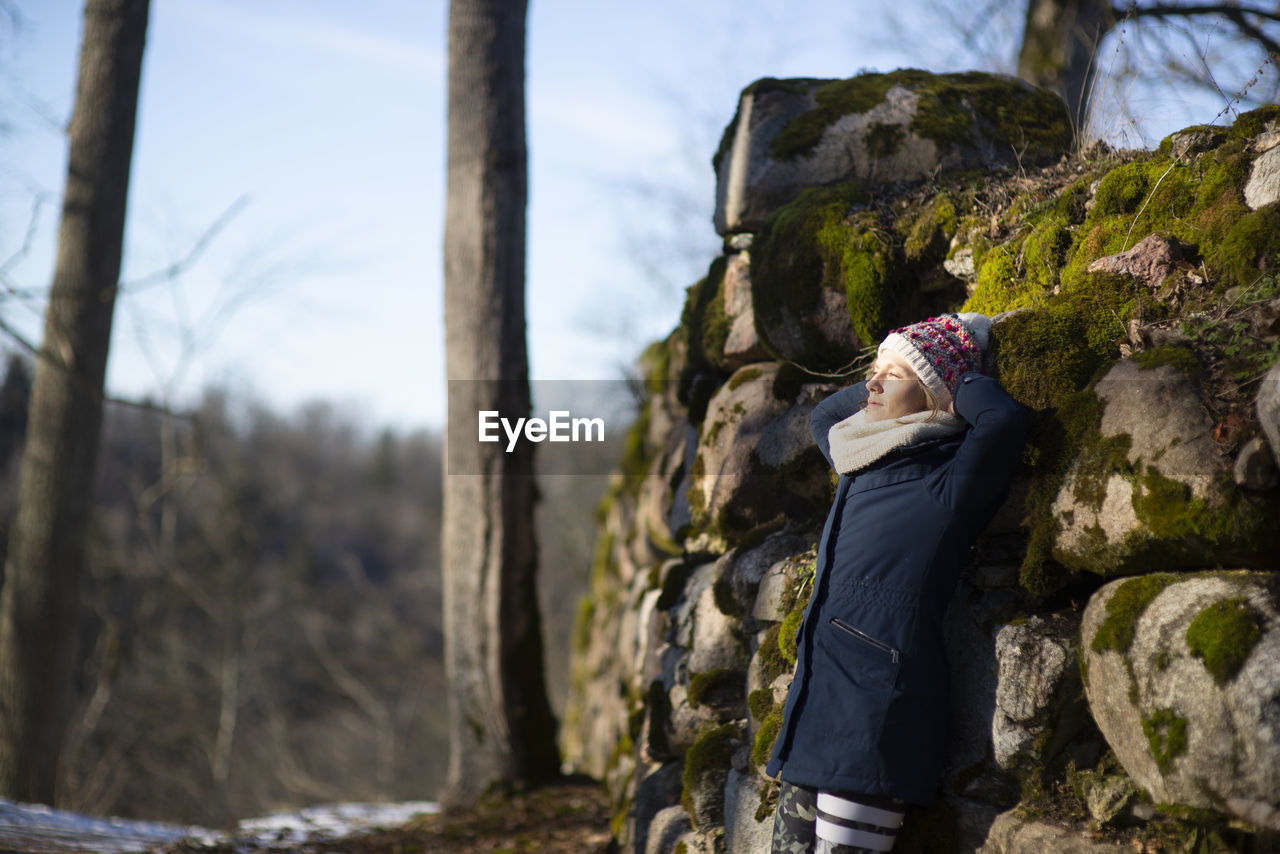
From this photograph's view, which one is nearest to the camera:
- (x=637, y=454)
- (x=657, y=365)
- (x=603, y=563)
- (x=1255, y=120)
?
(x=1255, y=120)

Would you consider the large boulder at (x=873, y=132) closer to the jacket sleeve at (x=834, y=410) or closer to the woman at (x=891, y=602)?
the jacket sleeve at (x=834, y=410)

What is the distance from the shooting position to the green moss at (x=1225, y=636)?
78.6 inches

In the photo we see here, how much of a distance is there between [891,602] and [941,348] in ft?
2.75

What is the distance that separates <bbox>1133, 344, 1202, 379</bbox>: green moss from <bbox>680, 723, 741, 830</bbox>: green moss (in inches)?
87.3

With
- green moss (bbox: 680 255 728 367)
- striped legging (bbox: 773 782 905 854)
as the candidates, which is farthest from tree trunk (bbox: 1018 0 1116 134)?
striped legging (bbox: 773 782 905 854)

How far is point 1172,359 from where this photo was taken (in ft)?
7.94

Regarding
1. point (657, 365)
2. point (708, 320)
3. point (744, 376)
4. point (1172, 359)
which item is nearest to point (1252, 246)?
point (1172, 359)

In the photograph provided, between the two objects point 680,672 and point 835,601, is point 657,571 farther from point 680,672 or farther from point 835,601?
point 835,601

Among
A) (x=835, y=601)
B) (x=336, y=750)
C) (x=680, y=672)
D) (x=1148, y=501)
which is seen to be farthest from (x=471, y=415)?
(x=336, y=750)

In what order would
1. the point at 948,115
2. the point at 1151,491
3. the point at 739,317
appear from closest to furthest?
1. the point at 1151,491
2. the point at 948,115
3. the point at 739,317

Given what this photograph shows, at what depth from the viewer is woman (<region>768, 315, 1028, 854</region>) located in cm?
245

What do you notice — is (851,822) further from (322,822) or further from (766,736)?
(322,822)

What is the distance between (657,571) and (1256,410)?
3.60 metres

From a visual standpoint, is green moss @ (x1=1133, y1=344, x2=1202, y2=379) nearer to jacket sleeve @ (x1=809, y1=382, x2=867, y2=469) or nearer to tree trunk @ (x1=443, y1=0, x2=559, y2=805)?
jacket sleeve @ (x1=809, y1=382, x2=867, y2=469)
